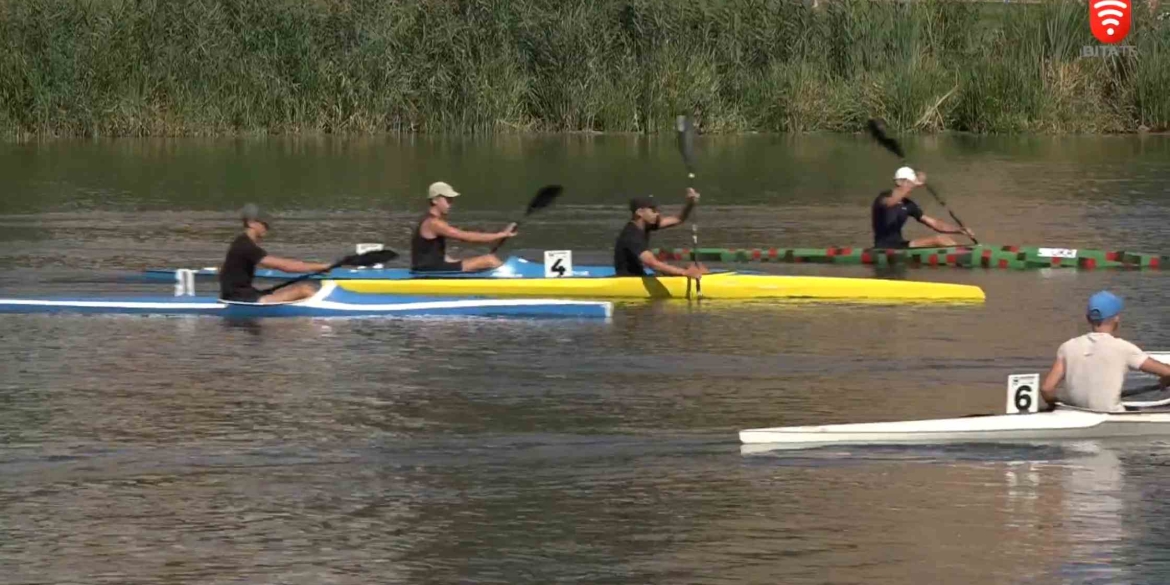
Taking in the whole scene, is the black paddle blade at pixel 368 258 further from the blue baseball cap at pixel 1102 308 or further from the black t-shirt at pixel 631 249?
the blue baseball cap at pixel 1102 308

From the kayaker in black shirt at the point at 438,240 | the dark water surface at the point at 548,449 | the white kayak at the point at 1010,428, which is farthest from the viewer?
the kayaker in black shirt at the point at 438,240

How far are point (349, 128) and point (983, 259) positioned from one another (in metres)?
22.0

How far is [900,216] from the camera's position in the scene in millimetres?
26375

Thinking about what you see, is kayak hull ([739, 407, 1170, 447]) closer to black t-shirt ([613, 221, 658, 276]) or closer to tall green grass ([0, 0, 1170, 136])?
black t-shirt ([613, 221, 658, 276])

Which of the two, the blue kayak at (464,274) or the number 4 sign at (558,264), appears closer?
the number 4 sign at (558,264)

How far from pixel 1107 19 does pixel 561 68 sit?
11.1 metres

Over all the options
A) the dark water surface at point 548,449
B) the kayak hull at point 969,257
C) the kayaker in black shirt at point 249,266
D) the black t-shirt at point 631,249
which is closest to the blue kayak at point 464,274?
the black t-shirt at point 631,249

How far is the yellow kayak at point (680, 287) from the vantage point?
22984 mm

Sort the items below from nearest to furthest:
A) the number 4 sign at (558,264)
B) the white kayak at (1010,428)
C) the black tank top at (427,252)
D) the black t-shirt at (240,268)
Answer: the white kayak at (1010,428)
the black t-shirt at (240,268)
the number 4 sign at (558,264)
the black tank top at (427,252)

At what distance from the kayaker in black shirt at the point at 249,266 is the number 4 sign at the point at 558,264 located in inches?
100

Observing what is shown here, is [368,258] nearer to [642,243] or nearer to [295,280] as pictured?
[295,280]

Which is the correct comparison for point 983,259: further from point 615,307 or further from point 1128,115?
point 1128,115

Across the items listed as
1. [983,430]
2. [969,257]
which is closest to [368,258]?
[969,257]

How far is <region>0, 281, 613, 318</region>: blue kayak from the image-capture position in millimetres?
21859
